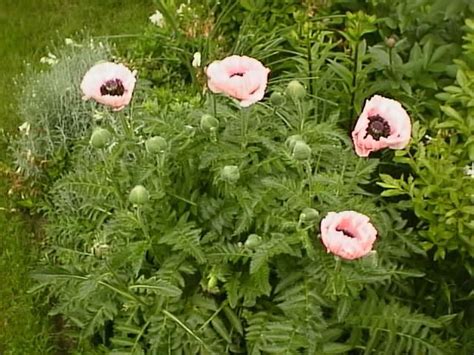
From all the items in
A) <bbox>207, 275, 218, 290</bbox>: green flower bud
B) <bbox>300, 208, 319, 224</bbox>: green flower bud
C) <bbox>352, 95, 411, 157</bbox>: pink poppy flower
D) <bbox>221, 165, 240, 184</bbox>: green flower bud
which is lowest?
<bbox>207, 275, 218, 290</bbox>: green flower bud

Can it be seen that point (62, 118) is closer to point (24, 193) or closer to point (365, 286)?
point (24, 193)

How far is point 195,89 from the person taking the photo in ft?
12.1

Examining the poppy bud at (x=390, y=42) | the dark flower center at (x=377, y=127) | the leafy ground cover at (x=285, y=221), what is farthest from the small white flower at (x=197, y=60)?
the dark flower center at (x=377, y=127)

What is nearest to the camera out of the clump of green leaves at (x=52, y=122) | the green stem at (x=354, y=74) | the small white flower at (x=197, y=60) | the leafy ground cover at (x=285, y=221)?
the leafy ground cover at (x=285, y=221)

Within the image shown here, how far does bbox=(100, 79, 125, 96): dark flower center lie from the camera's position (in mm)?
2523

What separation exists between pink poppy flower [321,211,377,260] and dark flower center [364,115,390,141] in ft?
0.78

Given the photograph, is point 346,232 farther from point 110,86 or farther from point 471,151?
point 110,86

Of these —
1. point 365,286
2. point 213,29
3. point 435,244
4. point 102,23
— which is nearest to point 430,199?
point 435,244

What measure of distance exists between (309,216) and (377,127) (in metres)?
0.30

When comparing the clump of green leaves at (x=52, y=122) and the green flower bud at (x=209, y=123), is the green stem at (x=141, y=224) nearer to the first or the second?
the green flower bud at (x=209, y=123)

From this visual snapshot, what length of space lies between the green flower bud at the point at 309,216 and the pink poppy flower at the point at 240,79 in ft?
1.11

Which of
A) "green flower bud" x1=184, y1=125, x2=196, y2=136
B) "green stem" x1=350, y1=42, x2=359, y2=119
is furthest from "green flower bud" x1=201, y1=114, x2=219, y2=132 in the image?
"green stem" x1=350, y1=42, x2=359, y2=119

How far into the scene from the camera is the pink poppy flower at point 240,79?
243 cm

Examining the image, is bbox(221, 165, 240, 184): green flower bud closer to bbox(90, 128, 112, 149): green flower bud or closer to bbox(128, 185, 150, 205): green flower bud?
bbox(128, 185, 150, 205): green flower bud
